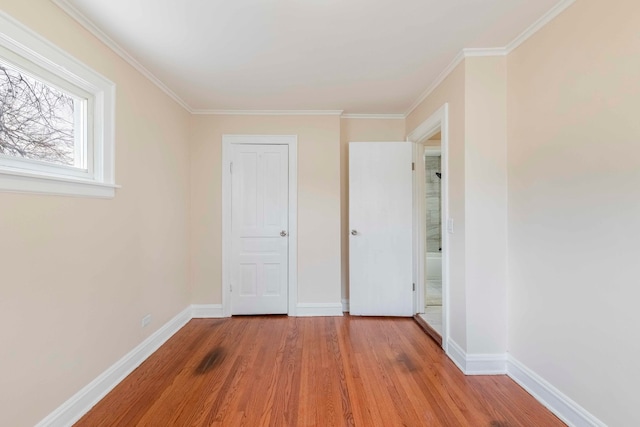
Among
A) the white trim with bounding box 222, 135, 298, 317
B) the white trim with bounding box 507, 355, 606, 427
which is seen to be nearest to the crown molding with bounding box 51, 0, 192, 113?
the white trim with bounding box 222, 135, 298, 317

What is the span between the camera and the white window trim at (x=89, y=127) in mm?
1309

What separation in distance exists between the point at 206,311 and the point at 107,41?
262 centimetres

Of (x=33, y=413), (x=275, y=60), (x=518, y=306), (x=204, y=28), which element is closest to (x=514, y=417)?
(x=518, y=306)

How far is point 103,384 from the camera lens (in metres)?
1.83

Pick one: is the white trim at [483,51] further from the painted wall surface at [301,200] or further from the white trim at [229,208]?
the white trim at [229,208]

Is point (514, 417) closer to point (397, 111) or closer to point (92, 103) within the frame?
point (397, 111)

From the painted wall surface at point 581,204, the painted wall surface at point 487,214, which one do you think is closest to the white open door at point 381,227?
the painted wall surface at point 487,214

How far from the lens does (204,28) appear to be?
177cm

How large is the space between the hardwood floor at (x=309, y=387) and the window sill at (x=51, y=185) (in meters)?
1.31

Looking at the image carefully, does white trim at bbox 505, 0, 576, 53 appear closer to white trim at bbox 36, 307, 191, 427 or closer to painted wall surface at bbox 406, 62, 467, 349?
painted wall surface at bbox 406, 62, 467, 349

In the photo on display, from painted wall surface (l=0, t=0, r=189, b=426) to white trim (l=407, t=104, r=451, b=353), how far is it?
2476 mm

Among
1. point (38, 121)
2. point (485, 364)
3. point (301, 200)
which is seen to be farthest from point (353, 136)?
point (38, 121)

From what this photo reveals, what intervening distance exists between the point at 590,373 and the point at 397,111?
9.09 feet

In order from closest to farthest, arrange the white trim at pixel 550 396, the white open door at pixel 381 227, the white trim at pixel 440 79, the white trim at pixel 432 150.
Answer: the white trim at pixel 550 396
the white trim at pixel 440 79
the white open door at pixel 381 227
the white trim at pixel 432 150
